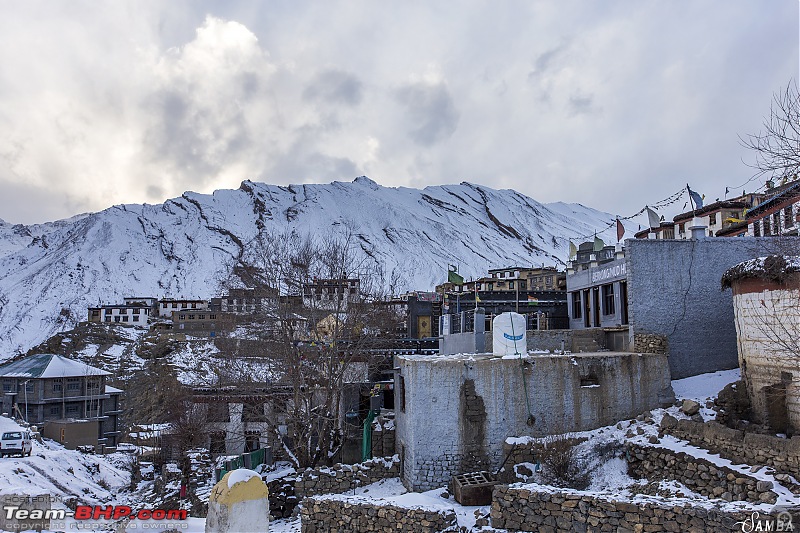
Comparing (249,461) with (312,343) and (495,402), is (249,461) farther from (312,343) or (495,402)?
(495,402)

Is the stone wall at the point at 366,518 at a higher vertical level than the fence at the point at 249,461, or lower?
higher

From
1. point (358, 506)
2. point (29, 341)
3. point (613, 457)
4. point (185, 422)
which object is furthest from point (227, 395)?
point (29, 341)

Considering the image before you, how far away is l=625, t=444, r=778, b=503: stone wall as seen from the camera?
11695mm

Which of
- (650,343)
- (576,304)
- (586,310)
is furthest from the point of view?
(576,304)

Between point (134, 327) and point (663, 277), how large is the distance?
101984 millimetres

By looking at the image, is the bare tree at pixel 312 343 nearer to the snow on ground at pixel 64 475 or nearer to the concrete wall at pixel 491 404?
the concrete wall at pixel 491 404

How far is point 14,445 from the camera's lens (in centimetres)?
2419

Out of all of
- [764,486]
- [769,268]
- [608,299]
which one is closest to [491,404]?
[764,486]

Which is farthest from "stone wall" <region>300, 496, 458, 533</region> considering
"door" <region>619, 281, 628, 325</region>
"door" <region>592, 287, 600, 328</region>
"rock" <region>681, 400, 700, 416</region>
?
"door" <region>592, 287, 600, 328</region>

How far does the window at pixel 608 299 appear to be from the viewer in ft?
83.9

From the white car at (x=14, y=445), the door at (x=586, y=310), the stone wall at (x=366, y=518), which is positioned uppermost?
the door at (x=586, y=310)

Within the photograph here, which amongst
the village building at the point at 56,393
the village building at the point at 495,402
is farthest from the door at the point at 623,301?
the village building at the point at 56,393

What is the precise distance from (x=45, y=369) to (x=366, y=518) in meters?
49.8

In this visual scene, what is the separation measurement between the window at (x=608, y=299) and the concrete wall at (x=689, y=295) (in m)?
5.70
